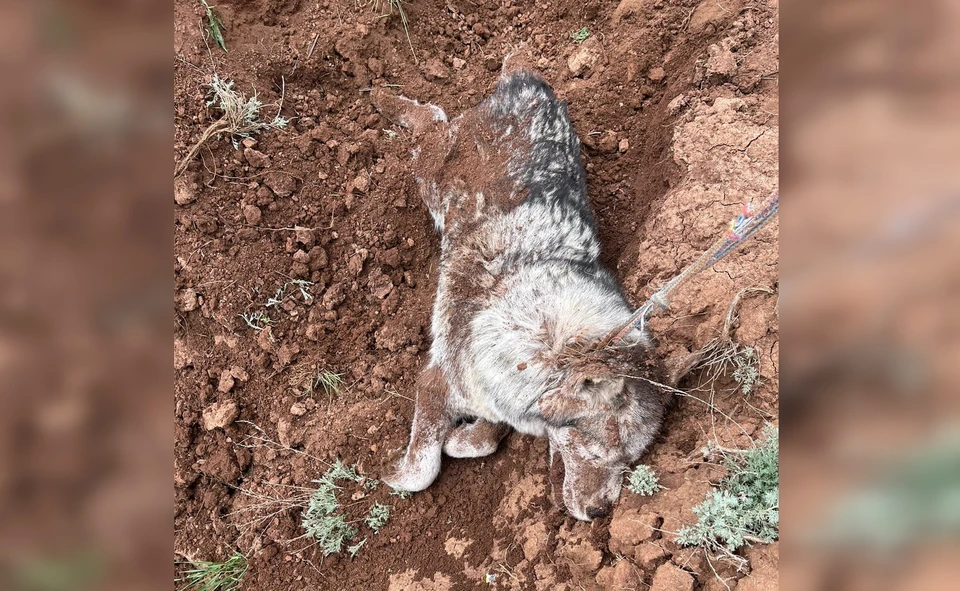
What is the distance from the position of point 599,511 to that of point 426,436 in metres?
1.22

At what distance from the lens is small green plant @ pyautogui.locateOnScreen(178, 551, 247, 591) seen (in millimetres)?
3135

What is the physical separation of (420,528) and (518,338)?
143cm

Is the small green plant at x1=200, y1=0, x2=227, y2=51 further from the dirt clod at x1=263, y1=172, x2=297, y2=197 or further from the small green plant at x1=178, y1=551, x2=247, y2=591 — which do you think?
the small green plant at x1=178, y1=551, x2=247, y2=591

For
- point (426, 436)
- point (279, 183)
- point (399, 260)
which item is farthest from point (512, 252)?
point (279, 183)

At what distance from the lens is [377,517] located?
3287mm

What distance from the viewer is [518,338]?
3229 mm

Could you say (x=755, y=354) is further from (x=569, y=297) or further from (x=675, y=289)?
(x=569, y=297)

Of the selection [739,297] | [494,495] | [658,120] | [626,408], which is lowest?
[494,495]

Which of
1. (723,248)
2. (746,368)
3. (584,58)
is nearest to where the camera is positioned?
(723,248)

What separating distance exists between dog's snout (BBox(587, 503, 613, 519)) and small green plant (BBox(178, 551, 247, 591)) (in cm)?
227

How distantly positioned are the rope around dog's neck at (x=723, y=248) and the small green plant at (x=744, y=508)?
869 mm
